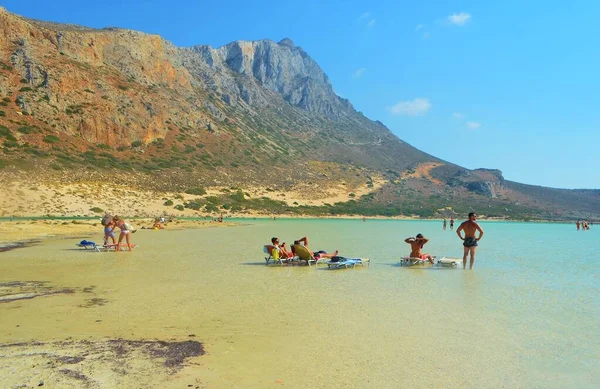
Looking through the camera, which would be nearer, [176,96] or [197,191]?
[197,191]

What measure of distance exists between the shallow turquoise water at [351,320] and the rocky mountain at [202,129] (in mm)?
51547

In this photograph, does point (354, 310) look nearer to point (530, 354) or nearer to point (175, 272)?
point (530, 354)

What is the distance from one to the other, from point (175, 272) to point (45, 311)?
240 inches

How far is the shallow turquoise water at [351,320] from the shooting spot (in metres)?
5.91

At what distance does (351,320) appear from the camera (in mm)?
8602

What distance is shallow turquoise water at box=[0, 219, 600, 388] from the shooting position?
233 inches

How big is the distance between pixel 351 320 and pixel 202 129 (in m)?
92.4

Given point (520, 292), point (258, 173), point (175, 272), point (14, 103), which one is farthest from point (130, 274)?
point (258, 173)

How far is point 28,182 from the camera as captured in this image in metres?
52.8

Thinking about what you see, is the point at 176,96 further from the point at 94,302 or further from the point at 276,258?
the point at 94,302

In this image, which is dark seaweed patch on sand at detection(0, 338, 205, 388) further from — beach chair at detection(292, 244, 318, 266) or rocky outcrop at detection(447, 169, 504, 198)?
rocky outcrop at detection(447, 169, 504, 198)

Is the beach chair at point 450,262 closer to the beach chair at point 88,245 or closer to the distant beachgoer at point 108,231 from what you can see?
the beach chair at point 88,245

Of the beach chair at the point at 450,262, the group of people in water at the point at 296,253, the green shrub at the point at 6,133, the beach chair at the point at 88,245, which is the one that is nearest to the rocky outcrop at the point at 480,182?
the green shrub at the point at 6,133

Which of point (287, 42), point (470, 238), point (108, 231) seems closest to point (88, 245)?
point (108, 231)
